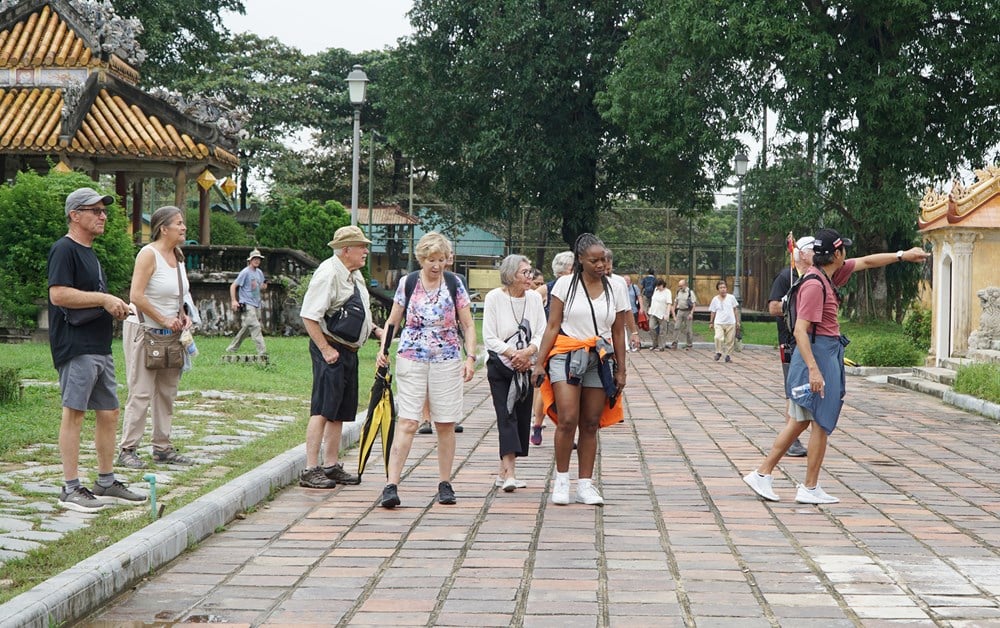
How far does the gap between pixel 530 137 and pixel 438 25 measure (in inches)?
205

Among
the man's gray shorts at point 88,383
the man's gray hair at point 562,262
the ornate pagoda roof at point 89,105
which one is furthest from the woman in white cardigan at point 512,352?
the ornate pagoda roof at point 89,105

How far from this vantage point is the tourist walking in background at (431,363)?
7.82 m

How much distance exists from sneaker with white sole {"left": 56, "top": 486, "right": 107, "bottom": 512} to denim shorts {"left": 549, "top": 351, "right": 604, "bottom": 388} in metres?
2.85

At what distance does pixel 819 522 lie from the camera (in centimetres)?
729

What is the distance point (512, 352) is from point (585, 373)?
0.81m

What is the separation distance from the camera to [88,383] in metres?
6.94

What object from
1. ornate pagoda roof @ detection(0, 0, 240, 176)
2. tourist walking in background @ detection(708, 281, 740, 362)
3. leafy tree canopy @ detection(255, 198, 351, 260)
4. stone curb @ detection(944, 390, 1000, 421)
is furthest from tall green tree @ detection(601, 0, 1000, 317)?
stone curb @ detection(944, 390, 1000, 421)

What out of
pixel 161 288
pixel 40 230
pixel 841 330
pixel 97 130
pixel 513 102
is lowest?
pixel 841 330

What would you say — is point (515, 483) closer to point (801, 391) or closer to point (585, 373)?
point (585, 373)

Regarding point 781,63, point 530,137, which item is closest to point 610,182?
point 530,137

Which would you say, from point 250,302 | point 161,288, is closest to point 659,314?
point 250,302

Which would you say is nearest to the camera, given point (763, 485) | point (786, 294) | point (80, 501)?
point (80, 501)

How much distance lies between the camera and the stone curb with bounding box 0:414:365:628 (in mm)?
4727

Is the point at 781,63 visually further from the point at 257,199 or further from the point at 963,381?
the point at 257,199
